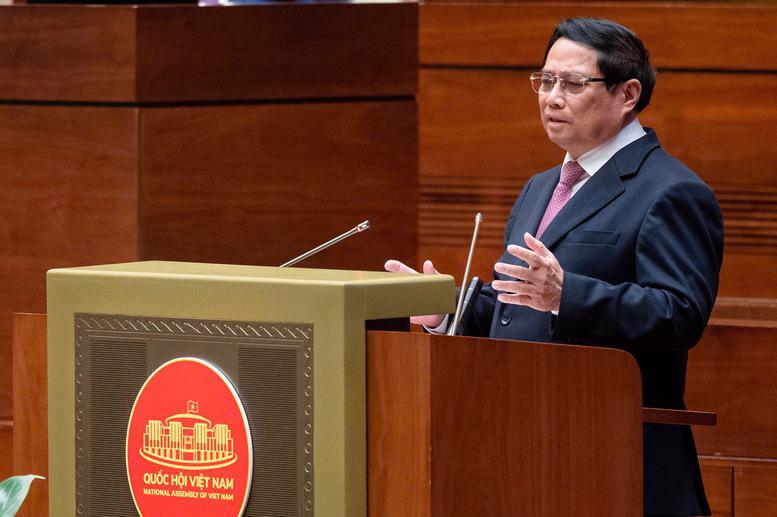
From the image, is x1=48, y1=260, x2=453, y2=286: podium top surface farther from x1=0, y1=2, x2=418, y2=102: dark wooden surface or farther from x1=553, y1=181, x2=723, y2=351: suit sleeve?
x1=0, y1=2, x2=418, y2=102: dark wooden surface

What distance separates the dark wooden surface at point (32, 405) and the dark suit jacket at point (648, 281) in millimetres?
675

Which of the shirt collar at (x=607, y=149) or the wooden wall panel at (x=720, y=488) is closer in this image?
the shirt collar at (x=607, y=149)

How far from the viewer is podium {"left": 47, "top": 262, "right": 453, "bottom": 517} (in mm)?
1594

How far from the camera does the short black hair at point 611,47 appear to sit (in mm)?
2008

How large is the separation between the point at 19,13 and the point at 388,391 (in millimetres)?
1541

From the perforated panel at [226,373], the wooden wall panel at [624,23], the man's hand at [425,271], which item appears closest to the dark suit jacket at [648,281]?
the man's hand at [425,271]

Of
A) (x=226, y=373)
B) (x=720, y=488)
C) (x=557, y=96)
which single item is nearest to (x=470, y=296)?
(x=557, y=96)

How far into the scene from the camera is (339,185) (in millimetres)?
2973

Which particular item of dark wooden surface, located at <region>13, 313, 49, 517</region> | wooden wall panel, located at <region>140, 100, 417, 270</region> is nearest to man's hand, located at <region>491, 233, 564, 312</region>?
dark wooden surface, located at <region>13, 313, 49, 517</region>

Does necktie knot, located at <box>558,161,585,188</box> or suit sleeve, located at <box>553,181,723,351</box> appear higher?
necktie knot, located at <box>558,161,585,188</box>

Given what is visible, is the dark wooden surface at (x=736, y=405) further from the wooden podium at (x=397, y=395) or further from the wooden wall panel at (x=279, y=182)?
the wooden podium at (x=397, y=395)

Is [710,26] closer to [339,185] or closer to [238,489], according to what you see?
[339,185]

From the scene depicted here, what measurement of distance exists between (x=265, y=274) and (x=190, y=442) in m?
0.22

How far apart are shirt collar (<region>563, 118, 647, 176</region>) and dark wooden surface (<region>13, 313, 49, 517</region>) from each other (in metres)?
0.82
